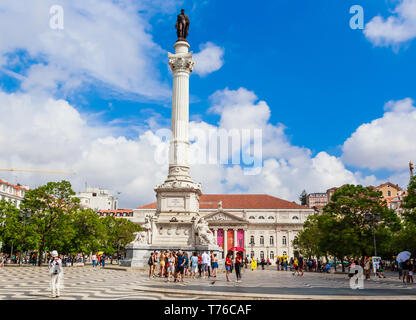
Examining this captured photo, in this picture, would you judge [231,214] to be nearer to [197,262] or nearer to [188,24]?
[188,24]

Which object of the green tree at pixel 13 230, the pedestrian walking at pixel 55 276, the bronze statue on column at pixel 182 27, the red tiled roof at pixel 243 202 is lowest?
the pedestrian walking at pixel 55 276

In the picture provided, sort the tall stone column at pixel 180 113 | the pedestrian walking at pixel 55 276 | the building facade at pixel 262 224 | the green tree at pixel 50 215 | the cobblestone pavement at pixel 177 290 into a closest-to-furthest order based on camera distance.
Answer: the pedestrian walking at pixel 55 276 → the cobblestone pavement at pixel 177 290 → the tall stone column at pixel 180 113 → the green tree at pixel 50 215 → the building facade at pixel 262 224

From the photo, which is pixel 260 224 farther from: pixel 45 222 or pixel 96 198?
pixel 45 222

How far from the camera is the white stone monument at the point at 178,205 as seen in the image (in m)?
32.1

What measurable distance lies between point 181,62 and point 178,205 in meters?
14.1

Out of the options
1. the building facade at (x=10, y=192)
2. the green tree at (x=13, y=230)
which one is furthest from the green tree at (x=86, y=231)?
the building facade at (x=10, y=192)

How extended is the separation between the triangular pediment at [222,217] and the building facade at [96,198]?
4539 centimetres

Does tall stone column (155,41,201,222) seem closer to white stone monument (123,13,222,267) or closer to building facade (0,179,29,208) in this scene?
white stone monument (123,13,222,267)

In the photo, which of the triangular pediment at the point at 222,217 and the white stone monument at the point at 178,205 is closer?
the white stone monument at the point at 178,205

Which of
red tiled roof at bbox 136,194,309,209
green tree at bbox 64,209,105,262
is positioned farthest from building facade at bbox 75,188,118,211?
green tree at bbox 64,209,105,262

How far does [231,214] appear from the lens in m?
103

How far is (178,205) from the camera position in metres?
34.1

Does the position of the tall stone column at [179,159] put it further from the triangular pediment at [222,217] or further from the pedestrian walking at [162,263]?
the triangular pediment at [222,217]

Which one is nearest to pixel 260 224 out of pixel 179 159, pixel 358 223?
pixel 358 223
